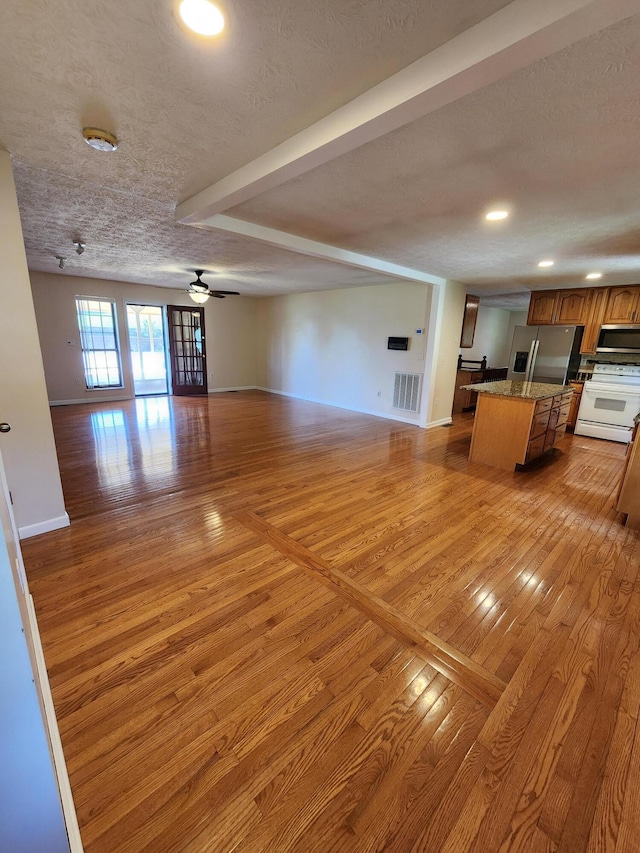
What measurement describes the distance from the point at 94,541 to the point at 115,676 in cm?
125

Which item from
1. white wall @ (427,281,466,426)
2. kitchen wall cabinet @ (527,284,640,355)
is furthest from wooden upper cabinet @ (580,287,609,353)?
white wall @ (427,281,466,426)

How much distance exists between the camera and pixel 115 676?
4.98 feet

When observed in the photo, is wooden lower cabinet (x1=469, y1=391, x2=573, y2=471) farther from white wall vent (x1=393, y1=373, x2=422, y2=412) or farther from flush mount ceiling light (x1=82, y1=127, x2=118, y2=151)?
flush mount ceiling light (x1=82, y1=127, x2=118, y2=151)

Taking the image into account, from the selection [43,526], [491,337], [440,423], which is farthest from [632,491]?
[491,337]

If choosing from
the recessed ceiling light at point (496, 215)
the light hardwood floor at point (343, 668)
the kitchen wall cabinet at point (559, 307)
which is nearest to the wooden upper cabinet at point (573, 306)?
the kitchen wall cabinet at point (559, 307)

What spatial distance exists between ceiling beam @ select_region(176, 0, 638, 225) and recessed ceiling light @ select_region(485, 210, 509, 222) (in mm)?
1618

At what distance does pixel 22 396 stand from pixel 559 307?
7.26m

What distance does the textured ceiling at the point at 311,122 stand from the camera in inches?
47.8

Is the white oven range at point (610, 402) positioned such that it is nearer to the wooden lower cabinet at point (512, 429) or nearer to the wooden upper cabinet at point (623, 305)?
the wooden upper cabinet at point (623, 305)

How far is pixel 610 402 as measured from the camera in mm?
5258

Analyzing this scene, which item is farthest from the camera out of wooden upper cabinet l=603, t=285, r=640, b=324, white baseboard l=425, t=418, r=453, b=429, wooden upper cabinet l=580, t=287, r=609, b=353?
white baseboard l=425, t=418, r=453, b=429

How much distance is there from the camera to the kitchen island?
155 inches

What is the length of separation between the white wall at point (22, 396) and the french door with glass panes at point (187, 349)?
6.02 m

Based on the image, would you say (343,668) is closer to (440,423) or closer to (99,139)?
(99,139)
